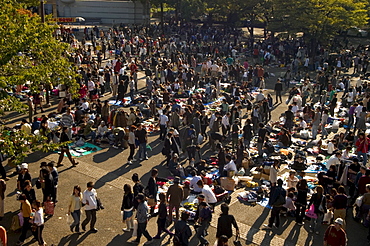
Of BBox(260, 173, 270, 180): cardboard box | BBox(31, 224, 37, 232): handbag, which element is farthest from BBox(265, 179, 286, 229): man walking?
BBox(31, 224, 37, 232): handbag

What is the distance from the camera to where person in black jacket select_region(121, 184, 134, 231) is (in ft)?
36.2

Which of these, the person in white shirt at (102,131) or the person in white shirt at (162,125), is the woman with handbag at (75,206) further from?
the person in white shirt at (162,125)

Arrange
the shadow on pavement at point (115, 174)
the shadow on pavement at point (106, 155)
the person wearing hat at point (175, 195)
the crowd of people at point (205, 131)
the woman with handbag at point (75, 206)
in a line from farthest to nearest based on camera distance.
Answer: the shadow on pavement at point (106, 155) → the shadow on pavement at point (115, 174) → the person wearing hat at point (175, 195) → the crowd of people at point (205, 131) → the woman with handbag at point (75, 206)

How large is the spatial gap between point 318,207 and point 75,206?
642 centimetres

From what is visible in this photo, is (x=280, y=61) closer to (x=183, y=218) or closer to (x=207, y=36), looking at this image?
(x=207, y=36)

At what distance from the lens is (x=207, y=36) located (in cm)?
4666

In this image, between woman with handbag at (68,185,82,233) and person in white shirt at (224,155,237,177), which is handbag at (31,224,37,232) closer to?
woman with handbag at (68,185,82,233)

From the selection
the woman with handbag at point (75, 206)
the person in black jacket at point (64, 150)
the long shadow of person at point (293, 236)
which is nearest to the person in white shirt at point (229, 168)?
the long shadow of person at point (293, 236)

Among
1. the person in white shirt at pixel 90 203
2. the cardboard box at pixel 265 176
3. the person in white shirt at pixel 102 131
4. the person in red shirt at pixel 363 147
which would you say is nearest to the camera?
the person in white shirt at pixel 90 203

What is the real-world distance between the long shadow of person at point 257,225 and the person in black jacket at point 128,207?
3.16 meters

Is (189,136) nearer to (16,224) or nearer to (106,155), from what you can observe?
(106,155)

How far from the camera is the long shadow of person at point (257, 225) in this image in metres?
11.7

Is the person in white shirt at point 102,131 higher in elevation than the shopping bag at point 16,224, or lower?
higher

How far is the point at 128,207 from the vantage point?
36.9 ft
